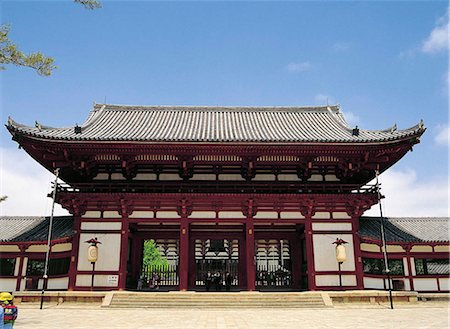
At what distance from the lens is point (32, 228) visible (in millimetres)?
19906

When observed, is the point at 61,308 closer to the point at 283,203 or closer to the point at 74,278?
the point at 74,278

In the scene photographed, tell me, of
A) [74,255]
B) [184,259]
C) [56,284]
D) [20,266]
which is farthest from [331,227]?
[20,266]

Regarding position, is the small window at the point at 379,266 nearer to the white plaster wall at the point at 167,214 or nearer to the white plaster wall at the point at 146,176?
the white plaster wall at the point at 167,214

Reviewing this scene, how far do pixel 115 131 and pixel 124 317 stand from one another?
1164cm

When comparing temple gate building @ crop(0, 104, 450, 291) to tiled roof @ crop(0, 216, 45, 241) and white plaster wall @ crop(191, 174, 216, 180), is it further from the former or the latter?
tiled roof @ crop(0, 216, 45, 241)

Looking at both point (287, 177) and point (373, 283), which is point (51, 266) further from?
point (373, 283)

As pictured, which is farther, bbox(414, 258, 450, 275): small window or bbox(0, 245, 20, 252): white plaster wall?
bbox(414, 258, 450, 275): small window

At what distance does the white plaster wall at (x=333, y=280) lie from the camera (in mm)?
17703

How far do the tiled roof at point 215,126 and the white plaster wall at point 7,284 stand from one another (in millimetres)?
8004

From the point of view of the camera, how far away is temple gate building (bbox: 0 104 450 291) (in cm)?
1747

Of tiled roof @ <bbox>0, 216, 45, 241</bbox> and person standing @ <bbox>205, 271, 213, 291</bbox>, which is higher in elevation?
tiled roof @ <bbox>0, 216, 45, 241</bbox>

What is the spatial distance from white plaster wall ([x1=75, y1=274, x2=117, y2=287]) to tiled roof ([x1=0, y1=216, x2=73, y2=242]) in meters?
2.30

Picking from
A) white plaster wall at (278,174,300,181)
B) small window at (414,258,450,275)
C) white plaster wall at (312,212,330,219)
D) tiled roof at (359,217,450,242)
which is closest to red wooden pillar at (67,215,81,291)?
white plaster wall at (278,174,300,181)

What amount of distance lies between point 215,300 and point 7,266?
11477 millimetres
